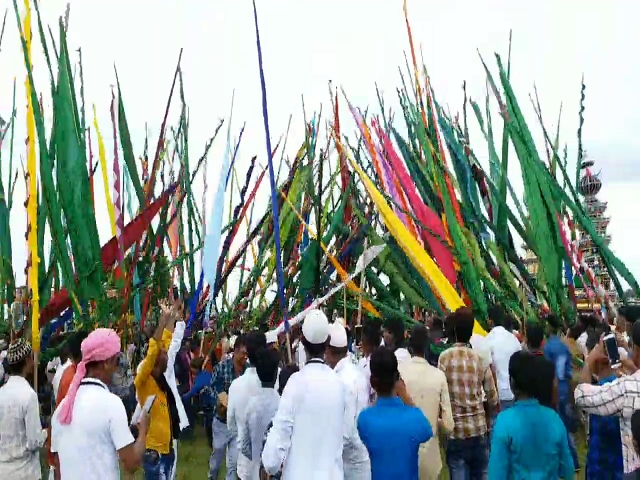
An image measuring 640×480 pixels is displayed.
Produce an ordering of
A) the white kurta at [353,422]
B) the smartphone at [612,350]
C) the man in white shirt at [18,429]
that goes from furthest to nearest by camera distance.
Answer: the man in white shirt at [18,429], the smartphone at [612,350], the white kurta at [353,422]

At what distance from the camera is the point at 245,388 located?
470 centimetres

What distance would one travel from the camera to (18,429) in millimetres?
A: 4070

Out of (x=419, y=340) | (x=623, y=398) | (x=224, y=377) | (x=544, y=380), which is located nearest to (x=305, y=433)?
(x=544, y=380)

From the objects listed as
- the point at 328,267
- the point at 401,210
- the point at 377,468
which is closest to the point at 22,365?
the point at 377,468

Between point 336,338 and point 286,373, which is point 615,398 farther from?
point 286,373

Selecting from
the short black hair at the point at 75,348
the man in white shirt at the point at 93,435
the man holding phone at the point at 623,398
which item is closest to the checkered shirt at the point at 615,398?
the man holding phone at the point at 623,398

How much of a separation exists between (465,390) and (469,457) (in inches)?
18.3

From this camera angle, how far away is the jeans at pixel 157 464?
187 inches

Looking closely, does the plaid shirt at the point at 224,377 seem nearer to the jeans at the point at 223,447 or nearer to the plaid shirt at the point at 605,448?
the jeans at the point at 223,447

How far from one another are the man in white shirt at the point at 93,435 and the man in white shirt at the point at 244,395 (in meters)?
1.37

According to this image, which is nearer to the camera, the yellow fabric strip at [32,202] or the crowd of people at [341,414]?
the crowd of people at [341,414]

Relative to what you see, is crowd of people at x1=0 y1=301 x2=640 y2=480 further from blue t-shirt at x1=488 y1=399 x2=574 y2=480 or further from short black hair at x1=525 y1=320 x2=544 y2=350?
short black hair at x1=525 y1=320 x2=544 y2=350

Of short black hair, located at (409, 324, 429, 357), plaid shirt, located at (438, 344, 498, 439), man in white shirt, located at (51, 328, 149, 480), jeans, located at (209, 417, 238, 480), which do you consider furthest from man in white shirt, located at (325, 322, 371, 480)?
jeans, located at (209, 417, 238, 480)

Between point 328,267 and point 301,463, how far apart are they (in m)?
8.66
